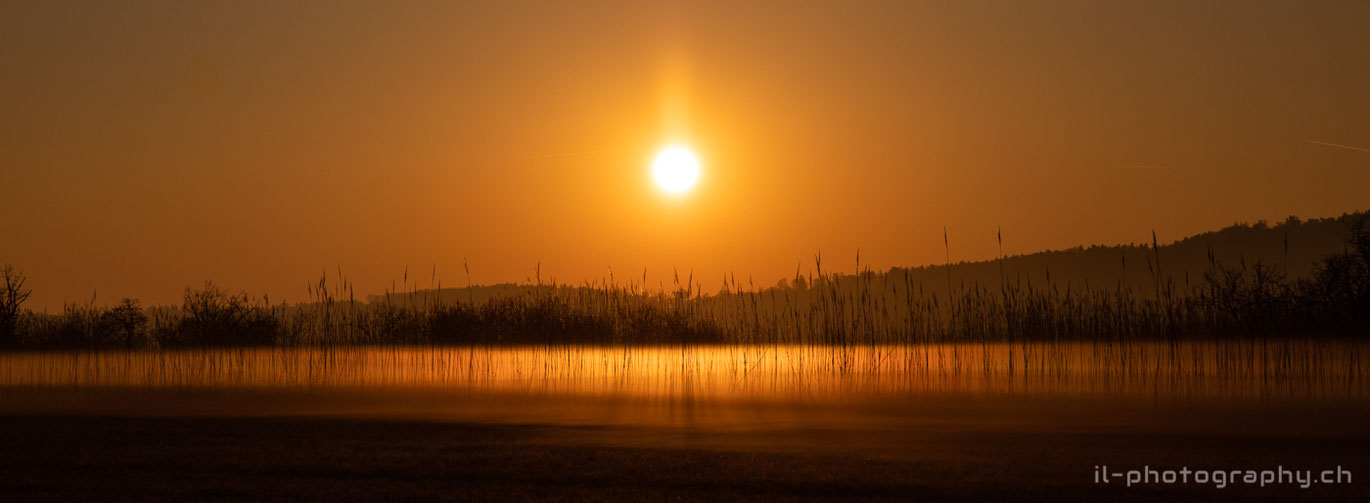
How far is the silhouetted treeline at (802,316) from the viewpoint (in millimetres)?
20172

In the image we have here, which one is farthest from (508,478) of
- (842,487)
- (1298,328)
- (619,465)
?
(1298,328)

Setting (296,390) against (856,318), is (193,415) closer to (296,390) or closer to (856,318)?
(296,390)

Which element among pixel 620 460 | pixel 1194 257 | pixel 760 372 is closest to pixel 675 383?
pixel 760 372

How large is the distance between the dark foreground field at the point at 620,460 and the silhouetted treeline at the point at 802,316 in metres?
8.21

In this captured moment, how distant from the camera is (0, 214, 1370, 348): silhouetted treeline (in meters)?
20.2

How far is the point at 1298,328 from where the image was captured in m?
20.6

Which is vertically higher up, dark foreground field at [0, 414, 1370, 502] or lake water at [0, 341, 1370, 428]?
dark foreground field at [0, 414, 1370, 502]

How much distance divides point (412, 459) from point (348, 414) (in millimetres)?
3998

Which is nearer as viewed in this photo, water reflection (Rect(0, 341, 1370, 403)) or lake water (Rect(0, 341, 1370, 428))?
lake water (Rect(0, 341, 1370, 428))

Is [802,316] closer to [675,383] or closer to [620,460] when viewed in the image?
[675,383]

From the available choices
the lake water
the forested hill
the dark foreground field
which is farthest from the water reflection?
the forested hill

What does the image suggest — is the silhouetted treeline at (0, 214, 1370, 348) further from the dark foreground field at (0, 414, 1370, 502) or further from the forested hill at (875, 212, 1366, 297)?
the forested hill at (875, 212, 1366, 297)

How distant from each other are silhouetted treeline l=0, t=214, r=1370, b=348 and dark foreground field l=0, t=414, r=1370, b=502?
26.9 ft

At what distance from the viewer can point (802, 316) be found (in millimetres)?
22562
